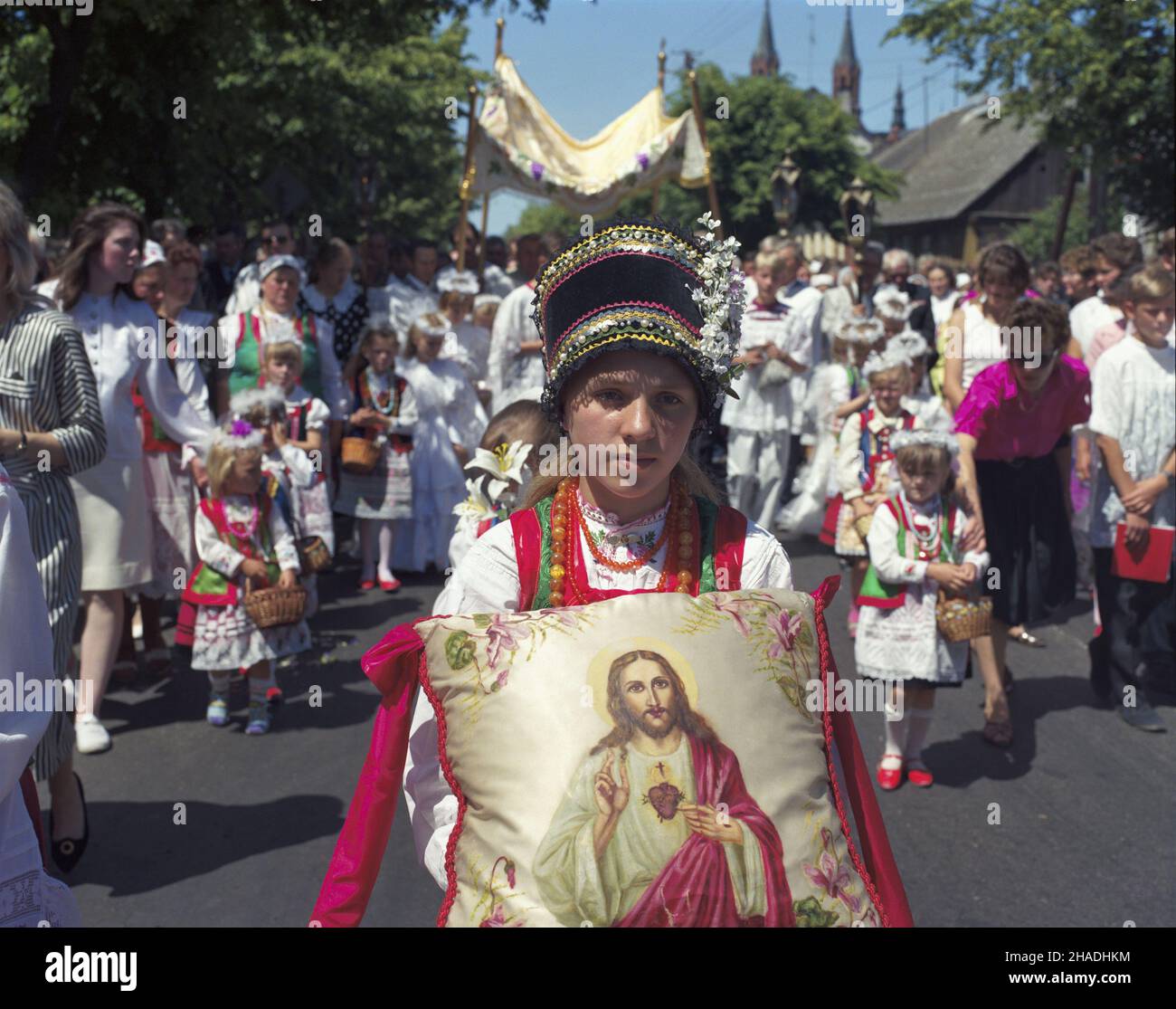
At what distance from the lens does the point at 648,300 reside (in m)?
2.23

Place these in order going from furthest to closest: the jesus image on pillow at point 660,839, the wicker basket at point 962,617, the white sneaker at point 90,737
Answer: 1. the white sneaker at point 90,737
2. the wicker basket at point 962,617
3. the jesus image on pillow at point 660,839

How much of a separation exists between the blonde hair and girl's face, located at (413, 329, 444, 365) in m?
3.55

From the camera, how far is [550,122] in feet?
42.9

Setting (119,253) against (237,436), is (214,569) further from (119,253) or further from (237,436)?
(119,253)

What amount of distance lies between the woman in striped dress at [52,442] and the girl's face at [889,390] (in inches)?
160

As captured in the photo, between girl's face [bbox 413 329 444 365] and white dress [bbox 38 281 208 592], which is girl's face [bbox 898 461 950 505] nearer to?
white dress [bbox 38 281 208 592]

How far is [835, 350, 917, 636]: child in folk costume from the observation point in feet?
23.2

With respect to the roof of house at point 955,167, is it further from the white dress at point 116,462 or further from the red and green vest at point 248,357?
the white dress at point 116,462

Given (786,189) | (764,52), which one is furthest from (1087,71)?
(764,52)

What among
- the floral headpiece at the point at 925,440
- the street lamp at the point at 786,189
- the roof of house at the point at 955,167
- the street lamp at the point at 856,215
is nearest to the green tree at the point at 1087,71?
the street lamp at the point at 786,189

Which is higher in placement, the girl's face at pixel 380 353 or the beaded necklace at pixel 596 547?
the girl's face at pixel 380 353

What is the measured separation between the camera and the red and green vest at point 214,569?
629 cm

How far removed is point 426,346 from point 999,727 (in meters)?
5.33
